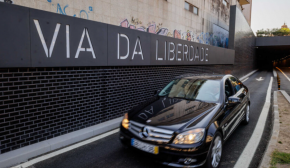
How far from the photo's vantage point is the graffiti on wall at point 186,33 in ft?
28.6

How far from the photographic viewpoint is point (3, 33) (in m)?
3.38

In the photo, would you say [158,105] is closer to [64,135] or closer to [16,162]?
[64,135]

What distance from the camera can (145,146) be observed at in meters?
3.02

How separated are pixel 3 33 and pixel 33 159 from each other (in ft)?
7.78

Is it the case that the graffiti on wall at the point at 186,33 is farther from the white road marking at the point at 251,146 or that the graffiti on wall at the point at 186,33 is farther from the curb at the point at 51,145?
the white road marking at the point at 251,146

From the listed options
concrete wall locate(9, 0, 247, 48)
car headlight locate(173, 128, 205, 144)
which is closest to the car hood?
car headlight locate(173, 128, 205, 144)

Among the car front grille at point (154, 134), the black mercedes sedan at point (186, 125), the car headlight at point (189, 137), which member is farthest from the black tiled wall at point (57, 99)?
the car headlight at point (189, 137)

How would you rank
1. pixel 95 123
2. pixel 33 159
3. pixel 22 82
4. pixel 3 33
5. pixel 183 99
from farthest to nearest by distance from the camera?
pixel 95 123 < pixel 183 99 < pixel 22 82 < pixel 33 159 < pixel 3 33

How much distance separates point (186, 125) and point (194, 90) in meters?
1.48

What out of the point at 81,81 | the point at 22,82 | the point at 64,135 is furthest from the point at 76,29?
the point at 64,135

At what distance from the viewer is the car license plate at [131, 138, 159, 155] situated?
2.93m

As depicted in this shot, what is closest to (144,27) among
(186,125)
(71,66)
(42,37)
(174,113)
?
(71,66)

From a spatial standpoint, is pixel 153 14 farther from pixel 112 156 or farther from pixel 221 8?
pixel 221 8

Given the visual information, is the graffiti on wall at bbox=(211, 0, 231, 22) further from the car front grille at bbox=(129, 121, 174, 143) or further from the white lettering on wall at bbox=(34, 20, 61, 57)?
the car front grille at bbox=(129, 121, 174, 143)
